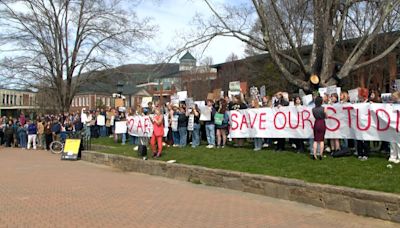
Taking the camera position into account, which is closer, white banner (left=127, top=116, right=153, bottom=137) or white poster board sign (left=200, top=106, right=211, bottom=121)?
white poster board sign (left=200, top=106, right=211, bottom=121)

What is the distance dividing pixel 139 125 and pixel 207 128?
5191 millimetres

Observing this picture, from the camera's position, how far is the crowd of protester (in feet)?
38.8

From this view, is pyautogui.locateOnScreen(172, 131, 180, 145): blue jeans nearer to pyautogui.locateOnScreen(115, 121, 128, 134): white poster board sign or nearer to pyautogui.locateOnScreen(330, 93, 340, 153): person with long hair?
pyautogui.locateOnScreen(115, 121, 128, 134): white poster board sign

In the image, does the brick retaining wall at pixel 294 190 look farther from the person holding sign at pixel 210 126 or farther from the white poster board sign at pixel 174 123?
the white poster board sign at pixel 174 123

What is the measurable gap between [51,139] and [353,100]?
63.1 ft

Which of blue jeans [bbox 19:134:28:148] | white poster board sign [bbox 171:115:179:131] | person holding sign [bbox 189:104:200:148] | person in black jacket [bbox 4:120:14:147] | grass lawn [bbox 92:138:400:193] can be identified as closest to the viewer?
grass lawn [bbox 92:138:400:193]

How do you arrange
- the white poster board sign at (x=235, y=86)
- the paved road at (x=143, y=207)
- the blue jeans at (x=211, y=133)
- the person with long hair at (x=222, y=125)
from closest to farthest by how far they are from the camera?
1. the paved road at (x=143, y=207)
2. the person with long hair at (x=222, y=125)
3. the blue jeans at (x=211, y=133)
4. the white poster board sign at (x=235, y=86)

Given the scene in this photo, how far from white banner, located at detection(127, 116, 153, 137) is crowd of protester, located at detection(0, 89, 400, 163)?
0.47 metres

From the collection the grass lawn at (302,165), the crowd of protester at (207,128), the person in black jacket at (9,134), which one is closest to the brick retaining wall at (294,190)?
the grass lawn at (302,165)

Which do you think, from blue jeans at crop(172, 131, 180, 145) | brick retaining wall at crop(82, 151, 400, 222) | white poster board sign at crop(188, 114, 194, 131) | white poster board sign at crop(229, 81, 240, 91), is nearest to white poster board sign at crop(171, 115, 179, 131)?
blue jeans at crop(172, 131, 180, 145)

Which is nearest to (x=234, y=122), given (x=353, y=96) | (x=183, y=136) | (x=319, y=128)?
(x=183, y=136)

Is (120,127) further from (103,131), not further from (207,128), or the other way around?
(207,128)

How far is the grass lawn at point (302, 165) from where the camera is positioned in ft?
29.4

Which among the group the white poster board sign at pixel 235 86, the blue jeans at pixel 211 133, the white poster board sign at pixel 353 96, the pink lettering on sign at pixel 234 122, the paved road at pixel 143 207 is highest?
the white poster board sign at pixel 235 86
